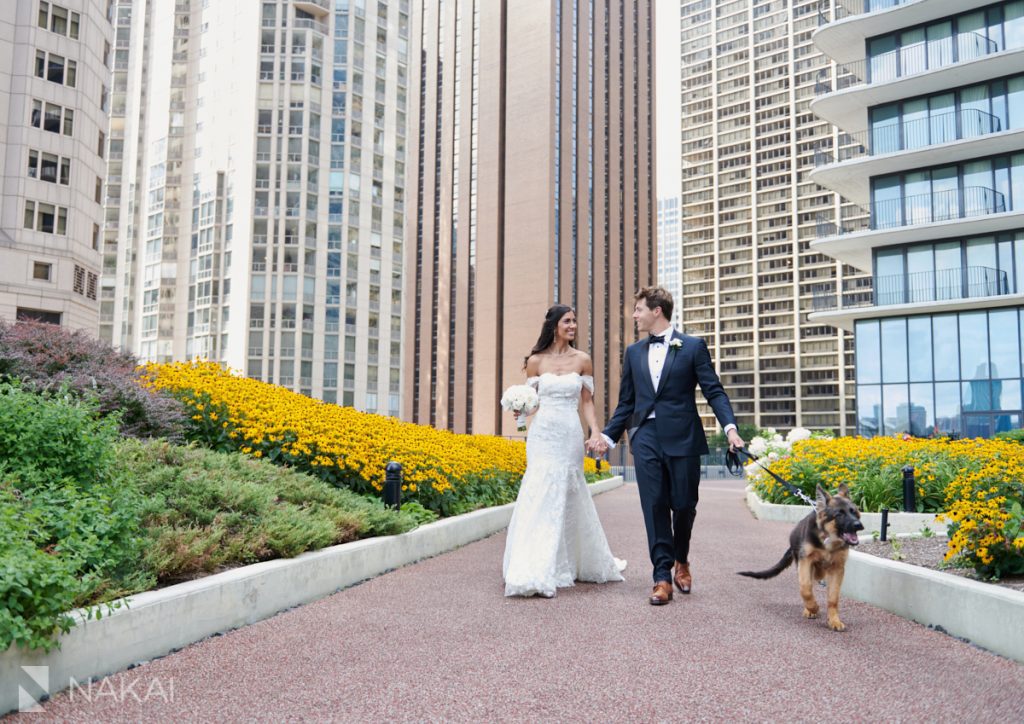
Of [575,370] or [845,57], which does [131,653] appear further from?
[845,57]

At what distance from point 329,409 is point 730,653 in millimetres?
7819

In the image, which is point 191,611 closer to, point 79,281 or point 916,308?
point 916,308

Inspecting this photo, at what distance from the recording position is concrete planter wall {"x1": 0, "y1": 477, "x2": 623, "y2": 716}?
148 inches

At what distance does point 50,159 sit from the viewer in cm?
4278

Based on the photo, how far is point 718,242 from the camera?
136m

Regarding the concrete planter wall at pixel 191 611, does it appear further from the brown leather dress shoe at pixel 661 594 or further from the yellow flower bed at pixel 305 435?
the brown leather dress shoe at pixel 661 594

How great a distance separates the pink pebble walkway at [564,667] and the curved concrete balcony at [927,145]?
95.2ft

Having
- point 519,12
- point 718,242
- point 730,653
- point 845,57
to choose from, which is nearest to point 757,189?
point 718,242

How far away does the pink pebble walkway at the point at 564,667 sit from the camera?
145 inches

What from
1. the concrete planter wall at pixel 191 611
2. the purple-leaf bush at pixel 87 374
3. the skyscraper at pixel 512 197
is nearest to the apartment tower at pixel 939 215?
the concrete planter wall at pixel 191 611

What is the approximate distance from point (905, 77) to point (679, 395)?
30543 millimetres

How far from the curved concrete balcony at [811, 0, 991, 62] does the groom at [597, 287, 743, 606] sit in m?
Result: 31.6

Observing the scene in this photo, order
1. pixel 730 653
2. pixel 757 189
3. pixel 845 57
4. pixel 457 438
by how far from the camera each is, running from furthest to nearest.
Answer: pixel 757 189, pixel 845 57, pixel 457 438, pixel 730 653

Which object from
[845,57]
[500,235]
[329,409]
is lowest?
[329,409]
